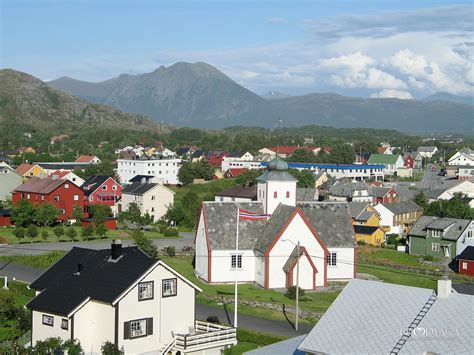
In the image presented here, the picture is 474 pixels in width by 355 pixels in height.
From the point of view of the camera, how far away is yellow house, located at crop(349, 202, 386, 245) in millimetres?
65312

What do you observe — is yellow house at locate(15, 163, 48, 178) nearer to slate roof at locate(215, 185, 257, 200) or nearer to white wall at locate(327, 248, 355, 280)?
slate roof at locate(215, 185, 257, 200)

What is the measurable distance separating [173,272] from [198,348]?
A: 3.09 meters

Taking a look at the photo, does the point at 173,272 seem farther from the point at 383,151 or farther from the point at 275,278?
the point at 383,151

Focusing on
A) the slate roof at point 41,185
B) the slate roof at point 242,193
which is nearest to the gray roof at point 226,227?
the slate roof at point 242,193

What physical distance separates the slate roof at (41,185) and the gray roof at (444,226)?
→ 34.2 meters

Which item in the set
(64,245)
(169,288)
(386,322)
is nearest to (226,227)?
(169,288)

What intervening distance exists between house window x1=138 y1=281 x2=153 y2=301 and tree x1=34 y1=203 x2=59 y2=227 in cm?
3887

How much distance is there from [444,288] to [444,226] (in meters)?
39.5

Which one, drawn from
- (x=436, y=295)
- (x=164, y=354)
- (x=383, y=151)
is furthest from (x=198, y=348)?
(x=383, y=151)

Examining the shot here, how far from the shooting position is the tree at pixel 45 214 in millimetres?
64250

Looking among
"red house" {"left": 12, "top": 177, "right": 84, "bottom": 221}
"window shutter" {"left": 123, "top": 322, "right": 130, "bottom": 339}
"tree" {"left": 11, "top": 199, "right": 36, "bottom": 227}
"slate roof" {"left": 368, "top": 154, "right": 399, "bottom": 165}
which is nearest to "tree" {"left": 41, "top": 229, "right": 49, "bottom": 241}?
"tree" {"left": 11, "top": 199, "right": 36, "bottom": 227}

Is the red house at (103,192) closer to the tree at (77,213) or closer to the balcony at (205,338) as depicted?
the tree at (77,213)

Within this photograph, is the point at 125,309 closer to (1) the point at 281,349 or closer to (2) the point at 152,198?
(1) the point at 281,349

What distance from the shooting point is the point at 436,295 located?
790 inches
